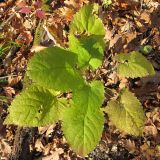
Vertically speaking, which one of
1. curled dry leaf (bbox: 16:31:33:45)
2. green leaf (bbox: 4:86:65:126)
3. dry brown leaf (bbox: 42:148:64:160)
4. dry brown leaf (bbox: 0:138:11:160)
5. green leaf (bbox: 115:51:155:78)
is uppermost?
green leaf (bbox: 115:51:155:78)

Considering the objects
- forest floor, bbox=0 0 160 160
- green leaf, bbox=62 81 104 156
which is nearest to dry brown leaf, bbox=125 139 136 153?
forest floor, bbox=0 0 160 160

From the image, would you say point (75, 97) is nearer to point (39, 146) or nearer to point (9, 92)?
point (39, 146)

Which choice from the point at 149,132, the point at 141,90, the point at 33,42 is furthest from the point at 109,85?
the point at 33,42

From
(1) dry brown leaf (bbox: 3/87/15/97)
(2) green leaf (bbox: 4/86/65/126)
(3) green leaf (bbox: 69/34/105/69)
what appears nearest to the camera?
(2) green leaf (bbox: 4/86/65/126)

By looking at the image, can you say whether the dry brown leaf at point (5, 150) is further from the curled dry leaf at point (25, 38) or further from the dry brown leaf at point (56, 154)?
the curled dry leaf at point (25, 38)

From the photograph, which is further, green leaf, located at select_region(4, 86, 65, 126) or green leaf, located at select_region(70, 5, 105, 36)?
green leaf, located at select_region(70, 5, 105, 36)

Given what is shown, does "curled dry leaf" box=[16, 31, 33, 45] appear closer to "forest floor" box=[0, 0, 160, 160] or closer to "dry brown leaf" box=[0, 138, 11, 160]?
"forest floor" box=[0, 0, 160, 160]

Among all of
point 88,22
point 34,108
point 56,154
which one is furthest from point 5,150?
point 88,22
